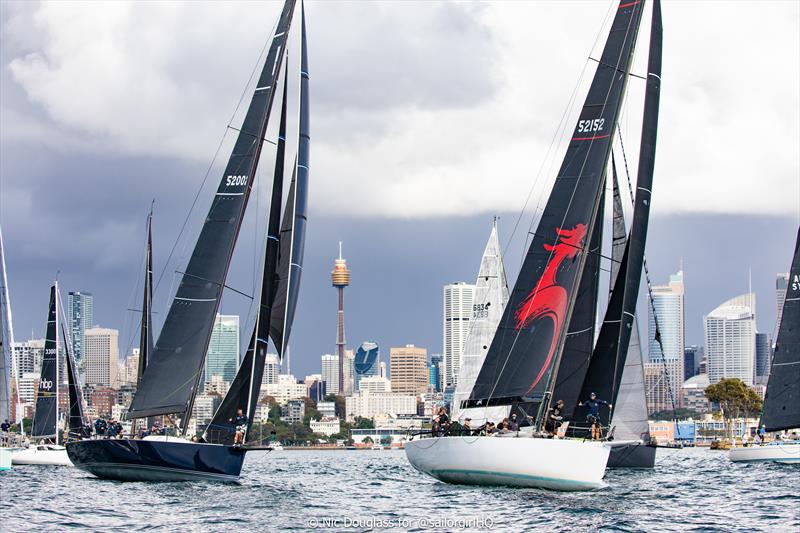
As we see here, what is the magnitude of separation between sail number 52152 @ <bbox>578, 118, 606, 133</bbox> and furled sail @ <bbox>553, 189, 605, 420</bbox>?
2718 millimetres

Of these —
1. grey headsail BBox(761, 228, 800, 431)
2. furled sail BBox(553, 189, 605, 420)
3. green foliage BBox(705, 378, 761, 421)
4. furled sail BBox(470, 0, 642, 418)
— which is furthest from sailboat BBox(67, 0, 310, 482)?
green foliage BBox(705, 378, 761, 421)

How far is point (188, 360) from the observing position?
35.0 m

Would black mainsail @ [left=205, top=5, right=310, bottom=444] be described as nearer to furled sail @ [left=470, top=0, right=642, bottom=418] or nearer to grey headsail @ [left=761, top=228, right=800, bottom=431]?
furled sail @ [left=470, top=0, right=642, bottom=418]

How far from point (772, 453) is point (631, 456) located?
10101 mm

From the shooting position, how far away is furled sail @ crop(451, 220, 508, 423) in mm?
50125

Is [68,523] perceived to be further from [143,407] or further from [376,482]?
[376,482]

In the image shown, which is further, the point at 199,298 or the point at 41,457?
the point at 41,457

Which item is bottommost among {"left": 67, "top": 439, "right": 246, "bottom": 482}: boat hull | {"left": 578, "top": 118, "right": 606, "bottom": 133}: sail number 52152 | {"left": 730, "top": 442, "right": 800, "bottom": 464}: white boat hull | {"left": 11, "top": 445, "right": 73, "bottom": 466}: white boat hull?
{"left": 11, "top": 445, "right": 73, "bottom": 466}: white boat hull

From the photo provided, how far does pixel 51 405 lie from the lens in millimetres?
59344

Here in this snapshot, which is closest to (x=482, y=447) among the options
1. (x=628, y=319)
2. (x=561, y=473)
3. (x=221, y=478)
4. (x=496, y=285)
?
(x=561, y=473)

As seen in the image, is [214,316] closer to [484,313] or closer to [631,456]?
[631,456]

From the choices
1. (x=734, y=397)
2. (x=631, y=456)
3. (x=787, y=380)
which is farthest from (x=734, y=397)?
(x=631, y=456)

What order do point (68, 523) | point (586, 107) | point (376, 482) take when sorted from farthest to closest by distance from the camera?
point (376, 482) < point (586, 107) < point (68, 523)

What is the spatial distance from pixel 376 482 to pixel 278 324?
26.6ft
